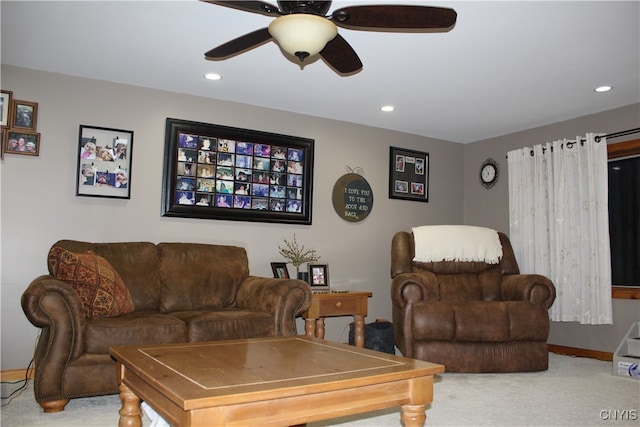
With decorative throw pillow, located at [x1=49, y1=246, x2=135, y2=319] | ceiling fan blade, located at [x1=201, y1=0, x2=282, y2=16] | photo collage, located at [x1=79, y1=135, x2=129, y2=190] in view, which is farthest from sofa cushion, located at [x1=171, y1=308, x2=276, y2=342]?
ceiling fan blade, located at [x1=201, y1=0, x2=282, y2=16]

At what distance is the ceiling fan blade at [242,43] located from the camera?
2492 millimetres

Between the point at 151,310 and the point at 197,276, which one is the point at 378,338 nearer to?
the point at 197,276

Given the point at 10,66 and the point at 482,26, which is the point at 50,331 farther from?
the point at 482,26

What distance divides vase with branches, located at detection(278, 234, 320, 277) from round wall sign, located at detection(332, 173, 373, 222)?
1.73 ft

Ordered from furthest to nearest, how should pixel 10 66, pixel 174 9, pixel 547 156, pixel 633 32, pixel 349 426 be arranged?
pixel 547 156, pixel 10 66, pixel 633 32, pixel 174 9, pixel 349 426

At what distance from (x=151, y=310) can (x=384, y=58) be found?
241cm

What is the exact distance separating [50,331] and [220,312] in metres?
1.04

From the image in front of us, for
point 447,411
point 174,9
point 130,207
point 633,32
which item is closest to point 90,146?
point 130,207

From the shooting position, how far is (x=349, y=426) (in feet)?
8.55

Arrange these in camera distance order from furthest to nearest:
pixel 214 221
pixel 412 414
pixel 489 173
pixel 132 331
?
pixel 489 173
pixel 214 221
pixel 132 331
pixel 412 414

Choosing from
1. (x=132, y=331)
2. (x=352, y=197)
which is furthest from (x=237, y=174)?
(x=132, y=331)

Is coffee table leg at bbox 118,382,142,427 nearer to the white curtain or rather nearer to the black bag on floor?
the black bag on floor

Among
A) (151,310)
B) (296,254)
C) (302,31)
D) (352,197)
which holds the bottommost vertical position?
(151,310)

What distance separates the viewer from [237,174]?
4504 mm
